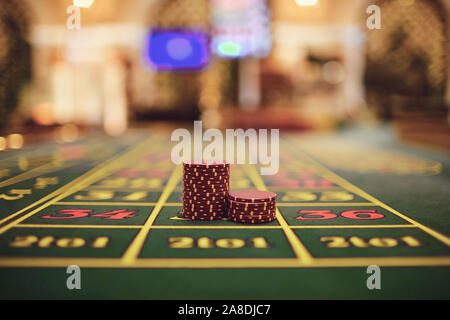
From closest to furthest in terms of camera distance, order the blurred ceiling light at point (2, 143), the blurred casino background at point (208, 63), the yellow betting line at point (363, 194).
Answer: the yellow betting line at point (363, 194) → the blurred ceiling light at point (2, 143) → the blurred casino background at point (208, 63)

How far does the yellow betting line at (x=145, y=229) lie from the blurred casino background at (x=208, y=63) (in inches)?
349

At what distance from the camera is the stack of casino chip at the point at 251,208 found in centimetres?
327

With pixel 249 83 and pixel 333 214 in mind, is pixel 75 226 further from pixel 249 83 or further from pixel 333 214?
pixel 249 83

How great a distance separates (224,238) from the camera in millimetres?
2908

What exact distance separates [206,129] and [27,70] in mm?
5750

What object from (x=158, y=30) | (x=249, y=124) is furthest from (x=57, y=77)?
(x=249, y=124)

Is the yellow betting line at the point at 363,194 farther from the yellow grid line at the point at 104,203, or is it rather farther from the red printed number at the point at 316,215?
the yellow grid line at the point at 104,203

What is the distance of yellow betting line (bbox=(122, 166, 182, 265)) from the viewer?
2.53m

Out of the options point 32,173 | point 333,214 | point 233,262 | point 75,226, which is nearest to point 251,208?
point 333,214

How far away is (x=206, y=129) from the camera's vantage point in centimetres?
1312

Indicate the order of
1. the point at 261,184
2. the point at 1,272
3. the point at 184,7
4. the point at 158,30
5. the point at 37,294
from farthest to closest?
the point at 184,7 < the point at 158,30 < the point at 261,184 < the point at 1,272 < the point at 37,294

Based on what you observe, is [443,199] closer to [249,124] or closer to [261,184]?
[261,184]

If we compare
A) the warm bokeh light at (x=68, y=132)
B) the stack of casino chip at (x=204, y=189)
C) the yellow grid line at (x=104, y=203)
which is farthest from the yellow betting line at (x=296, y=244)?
the warm bokeh light at (x=68, y=132)

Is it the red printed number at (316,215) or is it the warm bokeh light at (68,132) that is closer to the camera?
the red printed number at (316,215)
